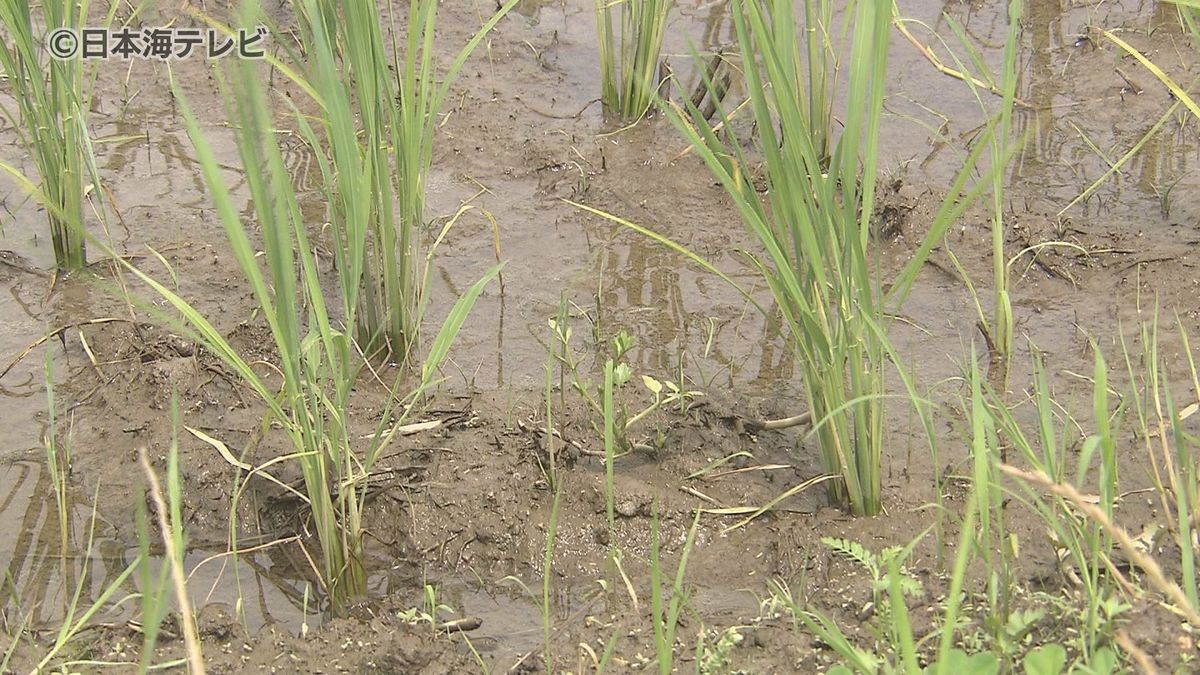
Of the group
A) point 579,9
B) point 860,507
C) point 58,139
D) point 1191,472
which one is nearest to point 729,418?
point 860,507

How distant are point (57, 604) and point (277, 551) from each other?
13.0 inches

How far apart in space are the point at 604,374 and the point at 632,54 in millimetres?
1154

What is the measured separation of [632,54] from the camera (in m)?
3.19

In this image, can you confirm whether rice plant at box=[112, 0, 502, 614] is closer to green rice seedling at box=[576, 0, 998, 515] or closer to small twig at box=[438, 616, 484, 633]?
small twig at box=[438, 616, 484, 633]

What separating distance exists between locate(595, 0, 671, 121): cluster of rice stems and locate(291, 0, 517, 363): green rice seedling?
861mm

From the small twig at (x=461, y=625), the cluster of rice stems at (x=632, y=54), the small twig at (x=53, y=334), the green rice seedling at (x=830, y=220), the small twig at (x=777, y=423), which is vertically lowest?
the small twig at (x=461, y=625)

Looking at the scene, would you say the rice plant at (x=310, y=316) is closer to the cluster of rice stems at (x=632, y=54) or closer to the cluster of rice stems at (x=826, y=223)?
the cluster of rice stems at (x=826, y=223)

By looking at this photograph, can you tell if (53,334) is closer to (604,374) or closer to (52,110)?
(52,110)

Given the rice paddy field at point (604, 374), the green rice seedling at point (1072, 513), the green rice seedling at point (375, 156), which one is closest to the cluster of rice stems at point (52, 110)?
the rice paddy field at point (604, 374)

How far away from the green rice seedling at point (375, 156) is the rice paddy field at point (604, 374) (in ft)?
0.03

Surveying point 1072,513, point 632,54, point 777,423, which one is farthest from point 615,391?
point 632,54

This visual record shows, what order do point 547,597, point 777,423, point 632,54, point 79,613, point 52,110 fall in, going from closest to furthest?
point 547,597
point 79,613
point 777,423
point 52,110
point 632,54

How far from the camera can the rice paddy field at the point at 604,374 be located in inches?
67.3

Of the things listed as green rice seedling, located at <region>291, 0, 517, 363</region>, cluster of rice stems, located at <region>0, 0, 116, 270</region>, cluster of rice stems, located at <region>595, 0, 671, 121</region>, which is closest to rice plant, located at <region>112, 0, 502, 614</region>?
green rice seedling, located at <region>291, 0, 517, 363</region>
